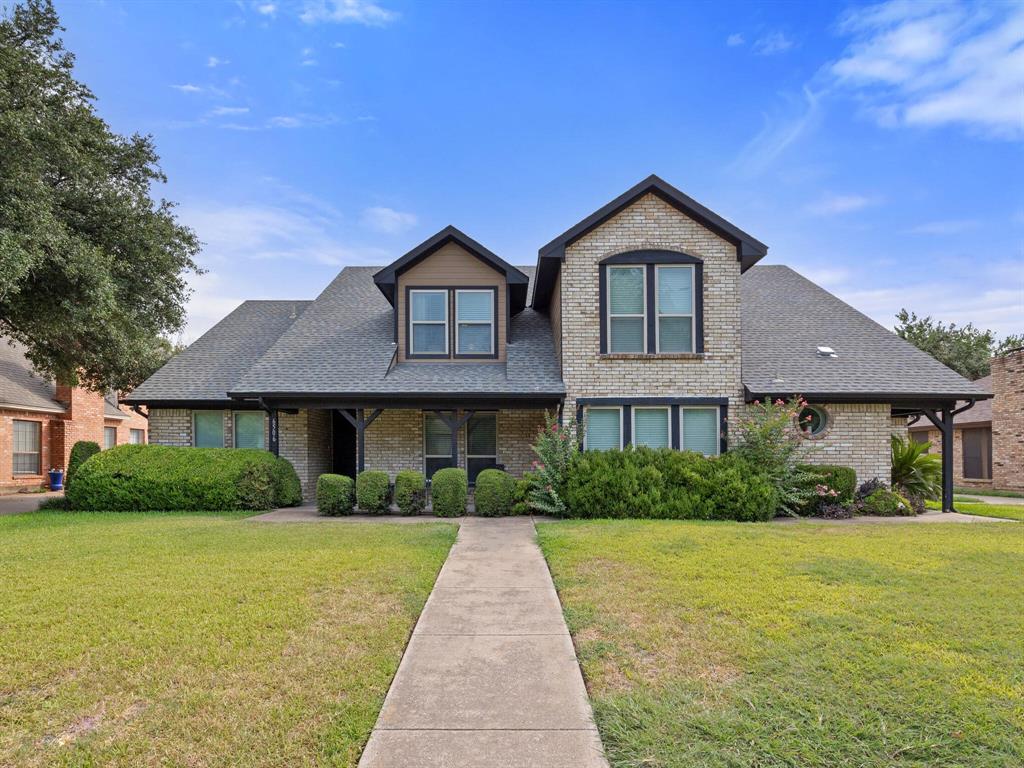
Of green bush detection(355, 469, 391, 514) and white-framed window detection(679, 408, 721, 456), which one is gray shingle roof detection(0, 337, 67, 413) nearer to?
green bush detection(355, 469, 391, 514)

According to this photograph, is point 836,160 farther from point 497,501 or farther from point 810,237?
point 497,501

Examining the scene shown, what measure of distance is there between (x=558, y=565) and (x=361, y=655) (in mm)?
3296

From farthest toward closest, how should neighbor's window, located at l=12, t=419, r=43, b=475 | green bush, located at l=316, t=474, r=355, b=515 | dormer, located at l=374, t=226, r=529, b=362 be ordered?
neighbor's window, located at l=12, t=419, r=43, b=475, dormer, located at l=374, t=226, r=529, b=362, green bush, located at l=316, t=474, r=355, b=515

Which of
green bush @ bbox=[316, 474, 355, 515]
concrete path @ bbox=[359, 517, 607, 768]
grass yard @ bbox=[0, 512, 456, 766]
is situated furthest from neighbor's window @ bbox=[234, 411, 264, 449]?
concrete path @ bbox=[359, 517, 607, 768]

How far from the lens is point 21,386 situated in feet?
69.9

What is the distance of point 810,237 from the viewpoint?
20.0 metres

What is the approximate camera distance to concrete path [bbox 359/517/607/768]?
2988 millimetres

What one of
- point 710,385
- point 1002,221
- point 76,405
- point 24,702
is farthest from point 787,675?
point 76,405

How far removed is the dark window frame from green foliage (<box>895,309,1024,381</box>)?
31.1 meters

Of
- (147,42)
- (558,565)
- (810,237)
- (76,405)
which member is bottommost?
(558,565)

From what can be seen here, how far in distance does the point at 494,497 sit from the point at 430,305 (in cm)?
539

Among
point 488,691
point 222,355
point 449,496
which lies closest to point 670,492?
point 449,496

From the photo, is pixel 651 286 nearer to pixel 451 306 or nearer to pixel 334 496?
pixel 451 306

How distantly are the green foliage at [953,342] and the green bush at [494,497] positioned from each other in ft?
116
